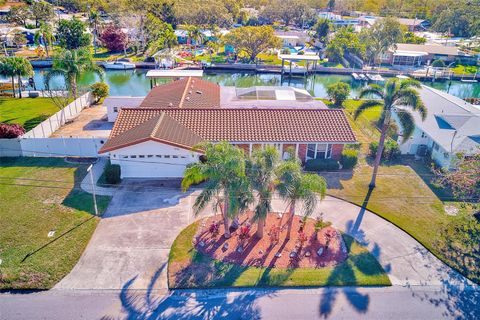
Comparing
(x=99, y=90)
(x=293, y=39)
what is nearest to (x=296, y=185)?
(x=99, y=90)

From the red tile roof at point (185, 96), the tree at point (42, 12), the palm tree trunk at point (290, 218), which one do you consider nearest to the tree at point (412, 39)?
the red tile roof at point (185, 96)

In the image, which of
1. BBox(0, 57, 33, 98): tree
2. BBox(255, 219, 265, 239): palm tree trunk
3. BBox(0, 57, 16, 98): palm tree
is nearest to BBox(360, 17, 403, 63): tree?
BBox(0, 57, 33, 98): tree

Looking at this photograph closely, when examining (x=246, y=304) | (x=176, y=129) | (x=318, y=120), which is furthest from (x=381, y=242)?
(x=176, y=129)

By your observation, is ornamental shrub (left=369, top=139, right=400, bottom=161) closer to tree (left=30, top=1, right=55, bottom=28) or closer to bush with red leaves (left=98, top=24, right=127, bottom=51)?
bush with red leaves (left=98, top=24, right=127, bottom=51)

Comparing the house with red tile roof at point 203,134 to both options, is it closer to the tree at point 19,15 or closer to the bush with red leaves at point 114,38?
the bush with red leaves at point 114,38

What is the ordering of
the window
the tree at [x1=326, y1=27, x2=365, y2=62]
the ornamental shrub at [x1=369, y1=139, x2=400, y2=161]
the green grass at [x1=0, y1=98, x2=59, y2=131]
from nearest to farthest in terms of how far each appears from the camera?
the window → the ornamental shrub at [x1=369, y1=139, x2=400, y2=161] → the green grass at [x1=0, y1=98, x2=59, y2=131] → the tree at [x1=326, y1=27, x2=365, y2=62]
